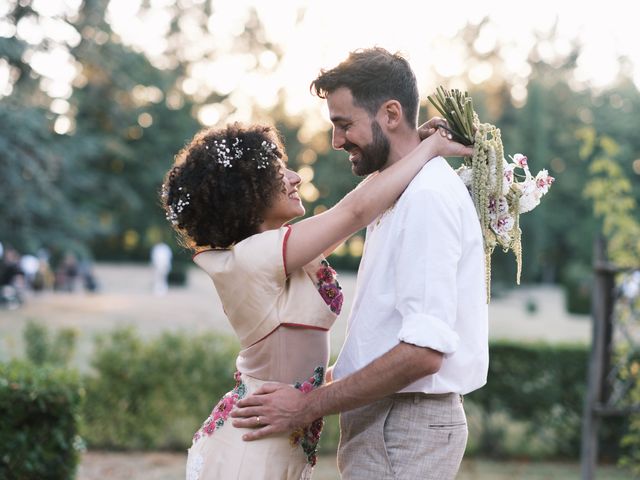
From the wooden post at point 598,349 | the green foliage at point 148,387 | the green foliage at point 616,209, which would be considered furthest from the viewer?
the green foliage at point 148,387

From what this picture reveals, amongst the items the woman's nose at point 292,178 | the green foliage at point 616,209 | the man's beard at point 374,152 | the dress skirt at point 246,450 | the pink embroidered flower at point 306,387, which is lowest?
the dress skirt at point 246,450

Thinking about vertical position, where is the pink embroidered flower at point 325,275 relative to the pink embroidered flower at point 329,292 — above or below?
above

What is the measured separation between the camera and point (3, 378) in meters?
4.95

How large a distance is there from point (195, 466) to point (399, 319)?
0.85 m

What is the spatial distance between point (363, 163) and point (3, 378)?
333 centimetres

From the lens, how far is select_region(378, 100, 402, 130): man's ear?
8.40ft

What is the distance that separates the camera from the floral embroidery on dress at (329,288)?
2602 millimetres

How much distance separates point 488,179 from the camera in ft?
8.65

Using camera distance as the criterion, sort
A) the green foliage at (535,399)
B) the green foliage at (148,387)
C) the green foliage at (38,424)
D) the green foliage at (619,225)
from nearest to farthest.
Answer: the green foliage at (38,424), the green foliage at (619,225), the green foliage at (148,387), the green foliage at (535,399)

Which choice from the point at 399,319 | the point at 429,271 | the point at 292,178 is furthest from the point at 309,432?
the point at 292,178

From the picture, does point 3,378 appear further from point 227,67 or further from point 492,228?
point 227,67

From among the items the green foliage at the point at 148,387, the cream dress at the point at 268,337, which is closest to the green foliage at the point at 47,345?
the green foliage at the point at 148,387

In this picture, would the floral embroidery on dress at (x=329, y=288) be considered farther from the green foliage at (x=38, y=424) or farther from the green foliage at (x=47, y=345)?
the green foliage at (x=47, y=345)

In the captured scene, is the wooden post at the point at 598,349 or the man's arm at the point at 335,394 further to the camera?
the wooden post at the point at 598,349
